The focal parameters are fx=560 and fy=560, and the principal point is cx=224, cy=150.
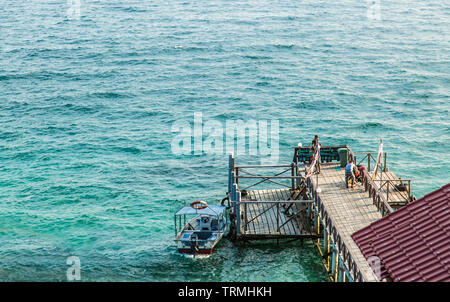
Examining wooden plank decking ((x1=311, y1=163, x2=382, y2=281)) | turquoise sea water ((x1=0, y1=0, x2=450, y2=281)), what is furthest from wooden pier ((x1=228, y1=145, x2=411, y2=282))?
turquoise sea water ((x1=0, y1=0, x2=450, y2=281))

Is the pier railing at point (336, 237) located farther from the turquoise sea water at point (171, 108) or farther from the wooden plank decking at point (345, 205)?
the turquoise sea water at point (171, 108)

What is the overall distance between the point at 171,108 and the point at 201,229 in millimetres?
35136

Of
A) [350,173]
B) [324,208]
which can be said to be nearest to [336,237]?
[324,208]

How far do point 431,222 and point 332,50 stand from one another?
83926 millimetres

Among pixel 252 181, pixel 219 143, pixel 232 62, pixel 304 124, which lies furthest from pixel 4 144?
pixel 232 62

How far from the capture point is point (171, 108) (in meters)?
72.5

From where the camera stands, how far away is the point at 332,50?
9769 cm

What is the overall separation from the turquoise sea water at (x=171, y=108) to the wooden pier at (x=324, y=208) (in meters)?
1.51

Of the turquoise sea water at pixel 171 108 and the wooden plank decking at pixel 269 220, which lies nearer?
the wooden plank decking at pixel 269 220

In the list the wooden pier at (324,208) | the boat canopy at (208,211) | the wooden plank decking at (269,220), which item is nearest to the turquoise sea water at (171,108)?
the wooden plank decking at (269,220)

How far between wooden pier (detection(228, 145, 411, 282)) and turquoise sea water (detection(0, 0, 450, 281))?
1.51 meters

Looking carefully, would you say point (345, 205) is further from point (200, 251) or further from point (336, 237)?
point (200, 251)

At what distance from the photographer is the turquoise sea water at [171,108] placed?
40.2 m
